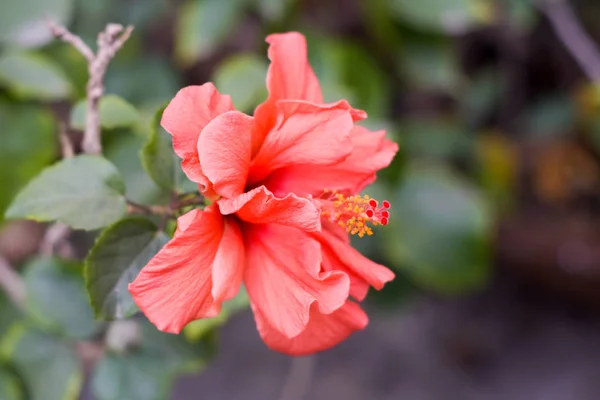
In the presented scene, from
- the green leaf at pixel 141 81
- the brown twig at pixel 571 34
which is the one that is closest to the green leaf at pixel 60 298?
the green leaf at pixel 141 81

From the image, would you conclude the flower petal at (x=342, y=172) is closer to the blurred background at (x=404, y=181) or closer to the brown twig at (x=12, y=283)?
the blurred background at (x=404, y=181)

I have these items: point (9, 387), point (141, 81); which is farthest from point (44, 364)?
point (141, 81)

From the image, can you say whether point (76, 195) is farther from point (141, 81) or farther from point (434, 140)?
point (434, 140)

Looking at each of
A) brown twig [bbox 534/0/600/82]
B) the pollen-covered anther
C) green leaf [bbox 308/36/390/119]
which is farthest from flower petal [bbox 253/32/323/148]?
brown twig [bbox 534/0/600/82]

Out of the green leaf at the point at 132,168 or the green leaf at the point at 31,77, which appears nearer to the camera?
the green leaf at the point at 132,168

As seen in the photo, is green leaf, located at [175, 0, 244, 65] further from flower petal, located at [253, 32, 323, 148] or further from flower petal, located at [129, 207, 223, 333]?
flower petal, located at [129, 207, 223, 333]

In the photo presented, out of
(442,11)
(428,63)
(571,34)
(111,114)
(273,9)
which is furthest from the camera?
(571,34)
